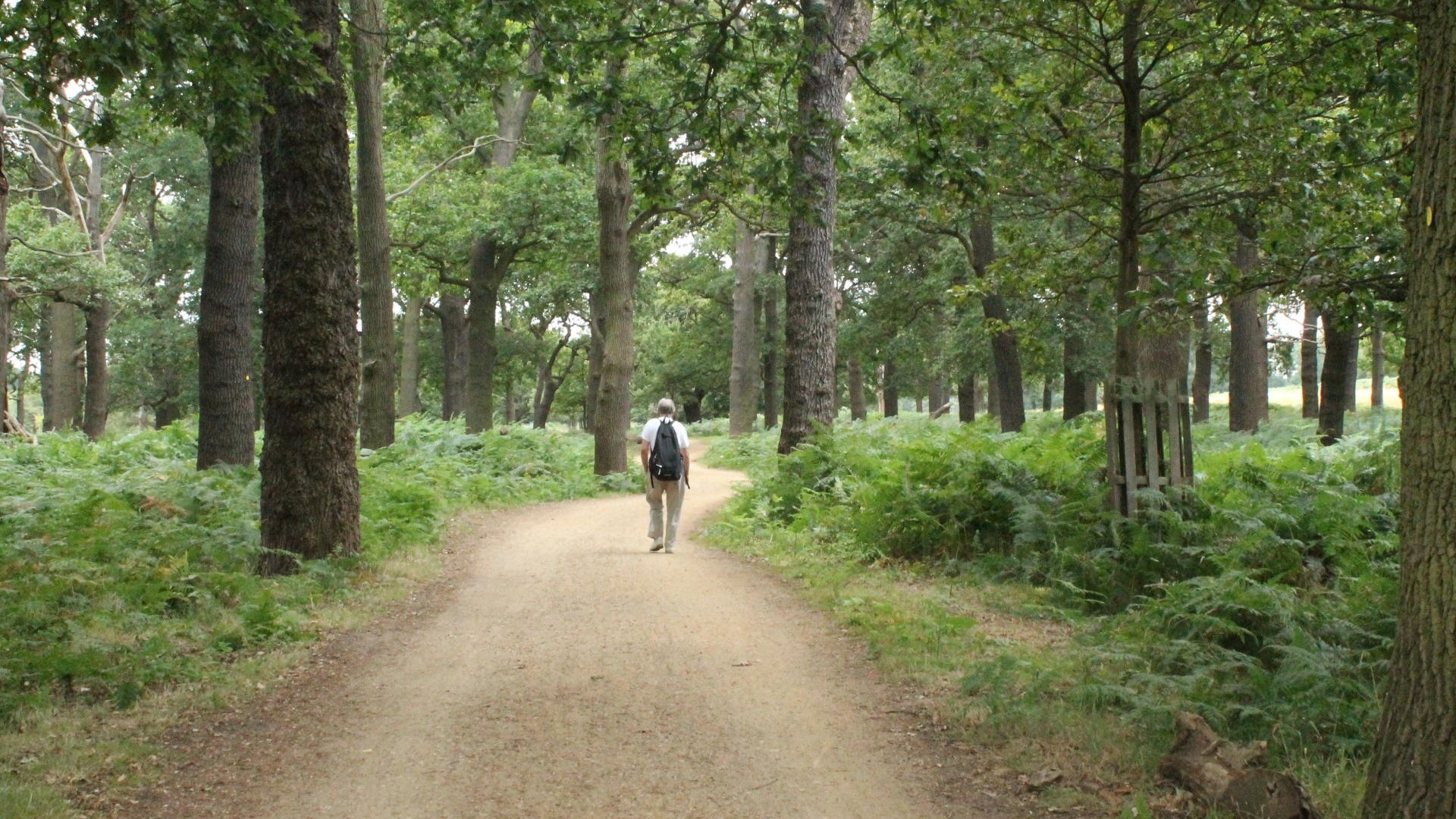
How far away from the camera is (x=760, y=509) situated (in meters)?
15.5

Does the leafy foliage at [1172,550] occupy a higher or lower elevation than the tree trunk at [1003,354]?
lower

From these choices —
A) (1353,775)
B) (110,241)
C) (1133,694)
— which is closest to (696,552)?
(1133,694)

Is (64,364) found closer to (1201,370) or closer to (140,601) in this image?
(140,601)

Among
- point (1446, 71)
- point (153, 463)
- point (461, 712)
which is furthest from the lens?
Result: point (153, 463)

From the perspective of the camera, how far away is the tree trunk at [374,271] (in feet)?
58.4

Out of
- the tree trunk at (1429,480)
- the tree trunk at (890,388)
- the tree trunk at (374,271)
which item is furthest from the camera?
the tree trunk at (890,388)

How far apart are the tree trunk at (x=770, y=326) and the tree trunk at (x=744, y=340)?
0.82 m

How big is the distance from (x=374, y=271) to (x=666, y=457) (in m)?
7.94

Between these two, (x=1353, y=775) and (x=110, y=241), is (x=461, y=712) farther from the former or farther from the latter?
(x=110, y=241)

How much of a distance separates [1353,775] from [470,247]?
2429cm

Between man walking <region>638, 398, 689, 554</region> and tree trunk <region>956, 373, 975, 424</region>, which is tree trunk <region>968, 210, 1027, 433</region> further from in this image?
man walking <region>638, 398, 689, 554</region>

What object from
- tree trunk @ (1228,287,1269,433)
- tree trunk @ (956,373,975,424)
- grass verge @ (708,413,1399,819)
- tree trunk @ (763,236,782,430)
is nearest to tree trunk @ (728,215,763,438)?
tree trunk @ (763,236,782,430)

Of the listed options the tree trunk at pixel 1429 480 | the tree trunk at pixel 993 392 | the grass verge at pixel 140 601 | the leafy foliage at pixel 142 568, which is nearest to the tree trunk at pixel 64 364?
the leafy foliage at pixel 142 568

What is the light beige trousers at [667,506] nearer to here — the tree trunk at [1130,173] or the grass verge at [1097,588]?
the grass verge at [1097,588]
